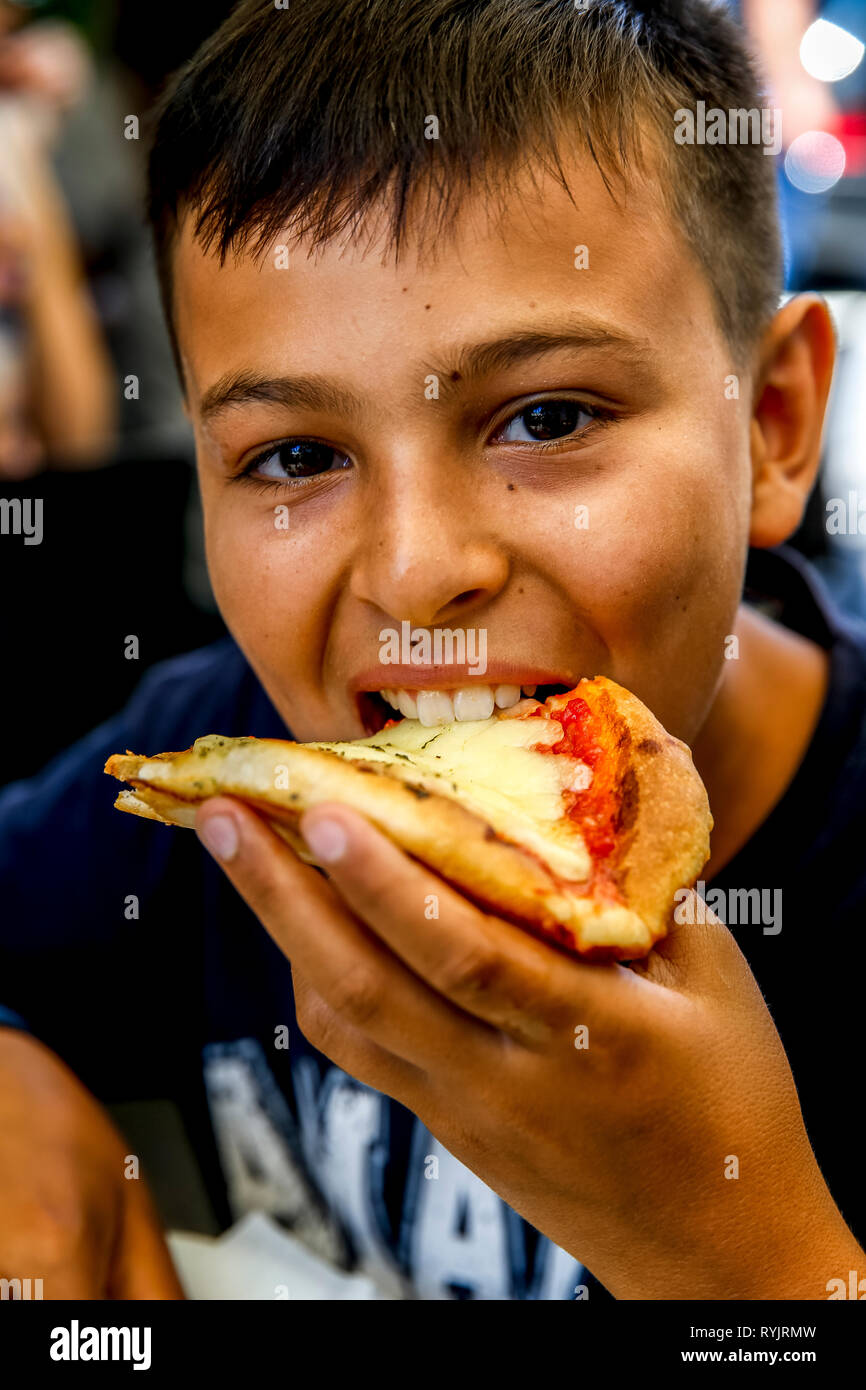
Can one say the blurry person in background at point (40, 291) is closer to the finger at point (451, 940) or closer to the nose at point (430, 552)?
the nose at point (430, 552)

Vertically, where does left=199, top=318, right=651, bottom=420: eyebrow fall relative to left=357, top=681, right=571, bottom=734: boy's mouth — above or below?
above

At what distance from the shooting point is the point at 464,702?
3.70 feet

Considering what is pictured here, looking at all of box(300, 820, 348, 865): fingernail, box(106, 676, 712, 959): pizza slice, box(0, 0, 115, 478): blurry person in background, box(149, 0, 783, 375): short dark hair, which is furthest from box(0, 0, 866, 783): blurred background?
box(300, 820, 348, 865): fingernail

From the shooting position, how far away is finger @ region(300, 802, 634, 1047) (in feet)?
2.35

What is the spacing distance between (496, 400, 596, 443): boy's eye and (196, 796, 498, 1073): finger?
485 mm

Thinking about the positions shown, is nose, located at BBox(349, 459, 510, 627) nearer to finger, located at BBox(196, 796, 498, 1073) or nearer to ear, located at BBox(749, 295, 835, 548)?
finger, located at BBox(196, 796, 498, 1073)

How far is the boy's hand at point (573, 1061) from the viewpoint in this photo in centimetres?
74

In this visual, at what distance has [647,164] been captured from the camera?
111 cm

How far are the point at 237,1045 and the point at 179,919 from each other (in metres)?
0.21

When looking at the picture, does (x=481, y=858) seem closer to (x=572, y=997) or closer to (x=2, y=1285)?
(x=572, y=997)

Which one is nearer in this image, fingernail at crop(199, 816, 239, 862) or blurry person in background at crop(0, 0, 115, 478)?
fingernail at crop(199, 816, 239, 862)

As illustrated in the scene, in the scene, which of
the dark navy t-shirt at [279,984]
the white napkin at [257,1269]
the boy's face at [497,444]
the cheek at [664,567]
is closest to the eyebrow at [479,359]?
the boy's face at [497,444]

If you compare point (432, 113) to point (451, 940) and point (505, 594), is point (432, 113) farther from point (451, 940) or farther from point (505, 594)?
point (451, 940)

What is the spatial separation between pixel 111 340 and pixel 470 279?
3023 mm
